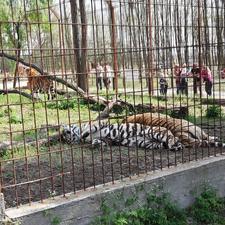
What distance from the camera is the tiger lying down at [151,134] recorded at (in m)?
7.02

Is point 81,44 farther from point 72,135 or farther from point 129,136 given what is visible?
point 129,136

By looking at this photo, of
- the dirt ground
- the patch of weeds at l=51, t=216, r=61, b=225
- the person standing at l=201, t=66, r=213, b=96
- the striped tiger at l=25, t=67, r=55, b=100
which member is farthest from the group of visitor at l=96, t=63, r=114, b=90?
the patch of weeds at l=51, t=216, r=61, b=225

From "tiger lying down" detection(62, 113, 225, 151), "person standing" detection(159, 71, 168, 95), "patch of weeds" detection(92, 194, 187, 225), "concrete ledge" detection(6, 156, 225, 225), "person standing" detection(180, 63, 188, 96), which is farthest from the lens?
"tiger lying down" detection(62, 113, 225, 151)

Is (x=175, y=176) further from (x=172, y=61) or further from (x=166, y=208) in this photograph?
(x=172, y=61)

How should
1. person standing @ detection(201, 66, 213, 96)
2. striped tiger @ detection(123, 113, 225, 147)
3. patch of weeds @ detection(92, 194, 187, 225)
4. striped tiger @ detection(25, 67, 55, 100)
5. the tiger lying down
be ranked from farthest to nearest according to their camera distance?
the tiger lying down < striped tiger @ detection(123, 113, 225, 147) < person standing @ detection(201, 66, 213, 96) < striped tiger @ detection(25, 67, 55, 100) < patch of weeds @ detection(92, 194, 187, 225)

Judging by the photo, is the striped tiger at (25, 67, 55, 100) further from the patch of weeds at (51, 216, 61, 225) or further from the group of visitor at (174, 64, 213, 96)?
the group of visitor at (174, 64, 213, 96)

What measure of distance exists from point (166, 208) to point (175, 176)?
44cm

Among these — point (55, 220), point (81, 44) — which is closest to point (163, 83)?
point (55, 220)

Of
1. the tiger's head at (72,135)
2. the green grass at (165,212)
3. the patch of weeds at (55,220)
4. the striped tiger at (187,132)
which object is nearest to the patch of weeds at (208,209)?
the green grass at (165,212)

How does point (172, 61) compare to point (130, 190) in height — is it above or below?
above

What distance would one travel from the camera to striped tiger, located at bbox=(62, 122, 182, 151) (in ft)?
23.5

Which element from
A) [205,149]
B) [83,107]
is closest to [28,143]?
[205,149]

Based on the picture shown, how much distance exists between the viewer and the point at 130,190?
492cm

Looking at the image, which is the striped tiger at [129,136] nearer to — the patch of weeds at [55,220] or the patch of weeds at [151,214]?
the patch of weeds at [151,214]
